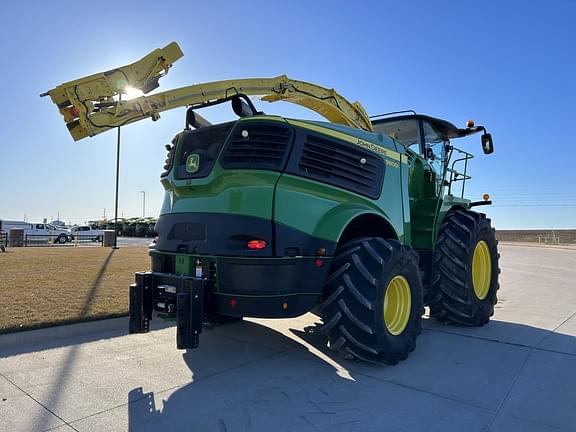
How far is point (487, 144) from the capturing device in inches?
263

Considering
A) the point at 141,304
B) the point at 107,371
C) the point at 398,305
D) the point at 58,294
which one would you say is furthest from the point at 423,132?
the point at 58,294

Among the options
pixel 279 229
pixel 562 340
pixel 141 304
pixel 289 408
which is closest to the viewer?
pixel 289 408

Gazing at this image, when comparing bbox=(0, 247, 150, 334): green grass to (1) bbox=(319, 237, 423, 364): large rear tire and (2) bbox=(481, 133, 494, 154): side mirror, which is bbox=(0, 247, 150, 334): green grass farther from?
(2) bbox=(481, 133, 494, 154): side mirror

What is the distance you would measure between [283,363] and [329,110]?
3.78 m

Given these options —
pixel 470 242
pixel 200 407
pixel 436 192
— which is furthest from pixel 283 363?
pixel 436 192

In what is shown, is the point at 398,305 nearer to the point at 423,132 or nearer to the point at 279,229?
the point at 279,229

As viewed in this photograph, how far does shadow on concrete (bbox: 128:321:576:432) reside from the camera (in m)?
3.00

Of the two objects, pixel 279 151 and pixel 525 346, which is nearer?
pixel 279 151

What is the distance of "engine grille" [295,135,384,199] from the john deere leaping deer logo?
3.33ft

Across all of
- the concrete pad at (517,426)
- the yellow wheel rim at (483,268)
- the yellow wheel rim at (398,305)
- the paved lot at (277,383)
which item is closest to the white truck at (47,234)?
the paved lot at (277,383)

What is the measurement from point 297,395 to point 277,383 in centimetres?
31

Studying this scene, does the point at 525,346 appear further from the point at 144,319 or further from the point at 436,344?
the point at 144,319

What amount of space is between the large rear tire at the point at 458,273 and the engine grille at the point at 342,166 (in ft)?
5.11

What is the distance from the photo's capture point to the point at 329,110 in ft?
21.2
